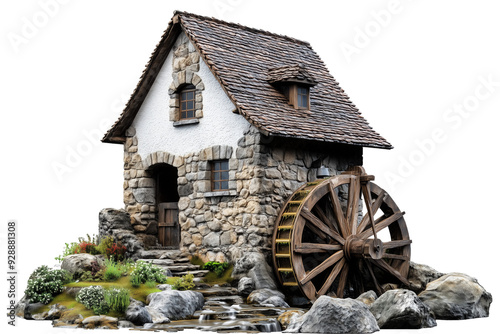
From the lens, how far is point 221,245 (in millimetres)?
20828

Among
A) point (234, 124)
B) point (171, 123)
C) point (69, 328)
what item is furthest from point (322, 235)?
point (69, 328)

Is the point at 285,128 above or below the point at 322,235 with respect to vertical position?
above

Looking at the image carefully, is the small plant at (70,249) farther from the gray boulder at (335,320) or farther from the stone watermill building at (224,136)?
the gray boulder at (335,320)

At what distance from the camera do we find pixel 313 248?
19.9 m

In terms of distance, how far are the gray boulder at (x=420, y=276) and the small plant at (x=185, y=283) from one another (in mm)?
6212

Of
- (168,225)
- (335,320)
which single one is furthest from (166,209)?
(335,320)

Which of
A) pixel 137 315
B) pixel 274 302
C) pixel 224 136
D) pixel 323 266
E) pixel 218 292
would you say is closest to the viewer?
pixel 137 315

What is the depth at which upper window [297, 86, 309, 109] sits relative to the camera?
21891 mm

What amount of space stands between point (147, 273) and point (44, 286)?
230cm

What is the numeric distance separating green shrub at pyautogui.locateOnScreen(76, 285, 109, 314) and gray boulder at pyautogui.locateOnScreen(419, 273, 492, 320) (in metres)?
7.28

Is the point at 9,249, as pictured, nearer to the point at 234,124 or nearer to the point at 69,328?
the point at 69,328

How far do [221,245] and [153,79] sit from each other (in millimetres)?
5105

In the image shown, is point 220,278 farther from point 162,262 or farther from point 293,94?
point 293,94

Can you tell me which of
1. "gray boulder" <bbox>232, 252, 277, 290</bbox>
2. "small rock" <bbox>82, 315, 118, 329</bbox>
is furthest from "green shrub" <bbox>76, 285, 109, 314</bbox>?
"gray boulder" <bbox>232, 252, 277, 290</bbox>
